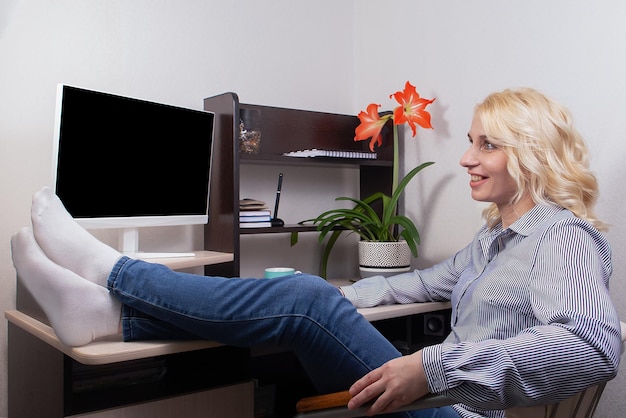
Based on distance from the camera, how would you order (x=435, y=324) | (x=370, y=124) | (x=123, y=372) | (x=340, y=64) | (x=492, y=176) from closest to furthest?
1. (x=492, y=176)
2. (x=123, y=372)
3. (x=435, y=324)
4. (x=370, y=124)
5. (x=340, y=64)

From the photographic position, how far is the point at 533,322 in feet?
4.50

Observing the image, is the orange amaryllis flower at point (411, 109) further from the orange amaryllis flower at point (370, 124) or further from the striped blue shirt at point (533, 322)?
the striped blue shirt at point (533, 322)

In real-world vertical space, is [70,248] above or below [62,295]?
above

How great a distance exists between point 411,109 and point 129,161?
3.40 ft

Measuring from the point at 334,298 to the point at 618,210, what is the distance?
1046mm

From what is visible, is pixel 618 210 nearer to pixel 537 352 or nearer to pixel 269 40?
pixel 537 352

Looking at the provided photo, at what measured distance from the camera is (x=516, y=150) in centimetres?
153

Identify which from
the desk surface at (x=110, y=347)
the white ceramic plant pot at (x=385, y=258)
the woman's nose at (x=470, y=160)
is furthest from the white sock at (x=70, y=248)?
the white ceramic plant pot at (x=385, y=258)

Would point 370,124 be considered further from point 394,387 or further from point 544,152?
point 394,387

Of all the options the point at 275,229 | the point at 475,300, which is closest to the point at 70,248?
the point at 275,229

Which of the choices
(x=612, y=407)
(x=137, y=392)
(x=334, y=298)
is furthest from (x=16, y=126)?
(x=612, y=407)

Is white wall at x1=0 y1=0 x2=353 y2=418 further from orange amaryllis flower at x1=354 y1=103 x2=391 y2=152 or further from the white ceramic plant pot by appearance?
the white ceramic plant pot

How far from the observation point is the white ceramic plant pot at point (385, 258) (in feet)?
7.38

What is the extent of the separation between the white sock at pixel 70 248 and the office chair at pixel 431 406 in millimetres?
624
